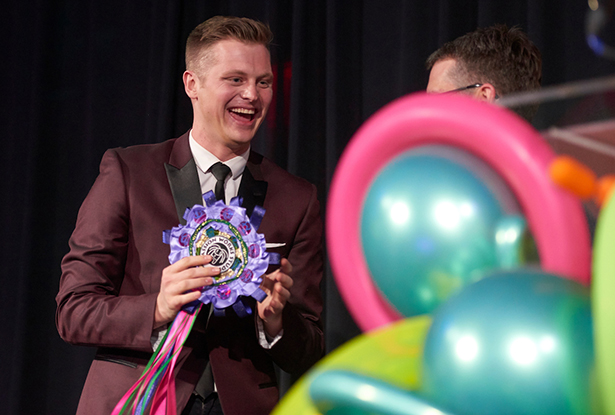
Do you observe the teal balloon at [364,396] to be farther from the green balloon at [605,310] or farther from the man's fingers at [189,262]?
the man's fingers at [189,262]

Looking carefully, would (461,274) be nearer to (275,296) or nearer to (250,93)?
(275,296)

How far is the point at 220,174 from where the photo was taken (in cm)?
154

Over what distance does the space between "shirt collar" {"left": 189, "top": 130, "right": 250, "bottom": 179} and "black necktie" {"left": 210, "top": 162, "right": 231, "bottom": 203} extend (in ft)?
0.08

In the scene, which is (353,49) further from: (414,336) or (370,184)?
Result: (414,336)

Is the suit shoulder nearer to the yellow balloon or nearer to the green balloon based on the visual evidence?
the yellow balloon

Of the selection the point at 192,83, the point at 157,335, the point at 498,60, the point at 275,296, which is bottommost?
the point at 157,335

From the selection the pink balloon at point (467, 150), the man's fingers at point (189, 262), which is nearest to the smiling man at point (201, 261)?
the man's fingers at point (189, 262)

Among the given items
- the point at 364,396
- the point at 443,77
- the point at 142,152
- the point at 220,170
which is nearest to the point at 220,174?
the point at 220,170

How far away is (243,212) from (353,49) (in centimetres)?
125

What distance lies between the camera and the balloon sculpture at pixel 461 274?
468 mm

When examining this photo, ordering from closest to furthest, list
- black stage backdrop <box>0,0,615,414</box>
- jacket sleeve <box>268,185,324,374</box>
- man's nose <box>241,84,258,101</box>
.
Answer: jacket sleeve <box>268,185,324,374</box>, man's nose <box>241,84,258,101</box>, black stage backdrop <box>0,0,615,414</box>

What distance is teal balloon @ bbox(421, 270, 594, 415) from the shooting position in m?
Answer: 0.46

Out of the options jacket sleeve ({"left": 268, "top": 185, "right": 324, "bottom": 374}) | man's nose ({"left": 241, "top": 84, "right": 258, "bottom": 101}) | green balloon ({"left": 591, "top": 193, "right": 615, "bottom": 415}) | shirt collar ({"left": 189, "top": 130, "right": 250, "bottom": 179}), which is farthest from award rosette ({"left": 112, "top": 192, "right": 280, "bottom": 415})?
→ green balloon ({"left": 591, "top": 193, "right": 615, "bottom": 415})

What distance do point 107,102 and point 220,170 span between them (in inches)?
57.5
